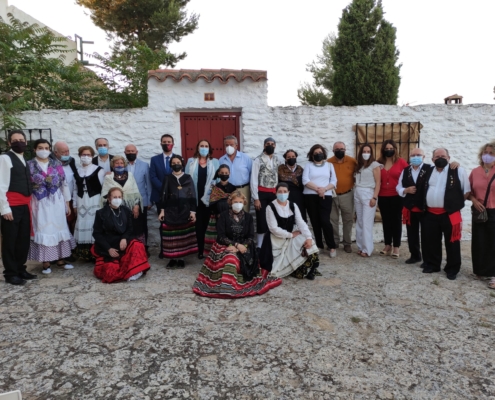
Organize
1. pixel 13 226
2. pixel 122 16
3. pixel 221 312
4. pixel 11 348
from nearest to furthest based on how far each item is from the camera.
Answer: pixel 11 348 < pixel 221 312 < pixel 13 226 < pixel 122 16

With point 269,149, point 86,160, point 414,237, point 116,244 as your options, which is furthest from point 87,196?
point 414,237

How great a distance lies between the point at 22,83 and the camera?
660 centimetres

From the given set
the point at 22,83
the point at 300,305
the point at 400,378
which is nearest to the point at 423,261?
the point at 300,305

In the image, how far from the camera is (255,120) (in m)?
→ 6.30

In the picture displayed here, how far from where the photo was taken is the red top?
5.47 metres

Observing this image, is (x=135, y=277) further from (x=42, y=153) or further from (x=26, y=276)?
(x=42, y=153)

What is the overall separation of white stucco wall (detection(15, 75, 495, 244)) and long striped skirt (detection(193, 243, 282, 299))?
2.40 m

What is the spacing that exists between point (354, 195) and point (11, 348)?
4.61m

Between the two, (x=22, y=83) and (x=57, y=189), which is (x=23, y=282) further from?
(x=22, y=83)

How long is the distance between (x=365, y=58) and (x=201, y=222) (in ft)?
27.9

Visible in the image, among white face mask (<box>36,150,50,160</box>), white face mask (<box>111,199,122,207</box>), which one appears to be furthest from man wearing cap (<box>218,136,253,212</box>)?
white face mask (<box>36,150,50,160</box>)

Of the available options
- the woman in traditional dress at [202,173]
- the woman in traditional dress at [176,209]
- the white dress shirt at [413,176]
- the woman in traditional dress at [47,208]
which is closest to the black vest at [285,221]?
the woman in traditional dress at [202,173]

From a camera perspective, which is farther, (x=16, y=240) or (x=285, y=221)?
(x=285, y=221)

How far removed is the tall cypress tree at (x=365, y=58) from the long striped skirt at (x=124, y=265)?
8.74 meters
